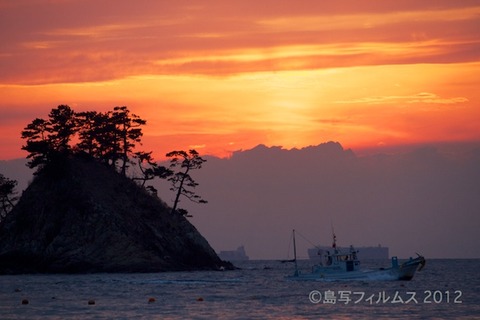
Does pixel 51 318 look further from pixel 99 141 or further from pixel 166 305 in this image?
pixel 99 141

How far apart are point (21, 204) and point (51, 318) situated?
91609 mm

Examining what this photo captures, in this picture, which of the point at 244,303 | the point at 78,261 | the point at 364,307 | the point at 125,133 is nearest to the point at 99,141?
the point at 125,133

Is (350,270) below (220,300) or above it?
above

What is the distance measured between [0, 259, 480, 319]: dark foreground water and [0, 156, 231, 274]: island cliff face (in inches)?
787

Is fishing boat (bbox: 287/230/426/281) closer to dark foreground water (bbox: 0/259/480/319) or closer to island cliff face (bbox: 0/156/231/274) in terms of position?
dark foreground water (bbox: 0/259/480/319)

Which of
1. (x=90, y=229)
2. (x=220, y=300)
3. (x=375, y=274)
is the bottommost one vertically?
(x=220, y=300)

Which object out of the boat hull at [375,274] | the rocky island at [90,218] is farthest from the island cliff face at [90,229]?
the boat hull at [375,274]

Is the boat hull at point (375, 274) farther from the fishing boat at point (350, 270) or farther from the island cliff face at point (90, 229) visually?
the island cliff face at point (90, 229)

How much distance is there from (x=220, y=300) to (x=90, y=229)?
60.1 metres

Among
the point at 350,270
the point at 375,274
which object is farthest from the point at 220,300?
the point at 375,274

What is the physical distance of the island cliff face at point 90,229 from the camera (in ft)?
467

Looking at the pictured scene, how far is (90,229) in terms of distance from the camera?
14300 cm

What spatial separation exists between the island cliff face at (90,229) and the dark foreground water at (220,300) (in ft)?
65.6

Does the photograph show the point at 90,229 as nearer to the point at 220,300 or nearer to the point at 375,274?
the point at 375,274
